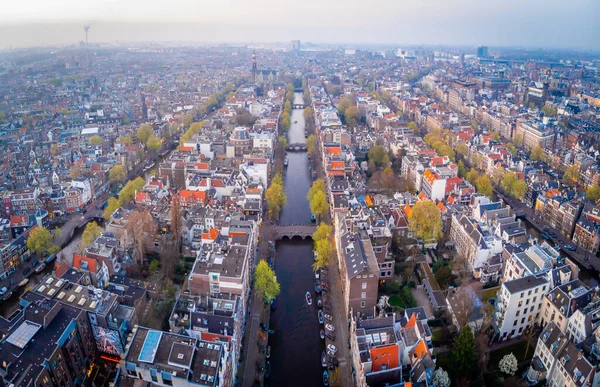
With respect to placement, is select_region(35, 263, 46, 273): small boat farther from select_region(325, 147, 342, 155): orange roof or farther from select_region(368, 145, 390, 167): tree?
select_region(368, 145, 390, 167): tree

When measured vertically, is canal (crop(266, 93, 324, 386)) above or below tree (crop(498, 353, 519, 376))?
below

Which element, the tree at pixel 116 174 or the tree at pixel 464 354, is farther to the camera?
the tree at pixel 116 174

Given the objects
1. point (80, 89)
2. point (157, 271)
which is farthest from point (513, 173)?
point (80, 89)

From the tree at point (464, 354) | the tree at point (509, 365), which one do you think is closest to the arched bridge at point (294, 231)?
the tree at point (464, 354)

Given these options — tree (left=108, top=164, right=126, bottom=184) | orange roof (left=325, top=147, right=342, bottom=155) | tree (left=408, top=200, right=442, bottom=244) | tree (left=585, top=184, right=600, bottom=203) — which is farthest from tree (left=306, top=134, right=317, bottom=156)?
tree (left=585, top=184, right=600, bottom=203)

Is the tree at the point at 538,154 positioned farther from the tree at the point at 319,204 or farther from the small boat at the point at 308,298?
the small boat at the point at 308,298

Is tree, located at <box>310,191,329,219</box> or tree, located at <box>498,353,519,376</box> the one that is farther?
tree, located at <box>310,191,329,219</box>

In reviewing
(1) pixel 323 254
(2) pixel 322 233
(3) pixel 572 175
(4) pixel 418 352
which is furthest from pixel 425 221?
(3) pixel 572 175
